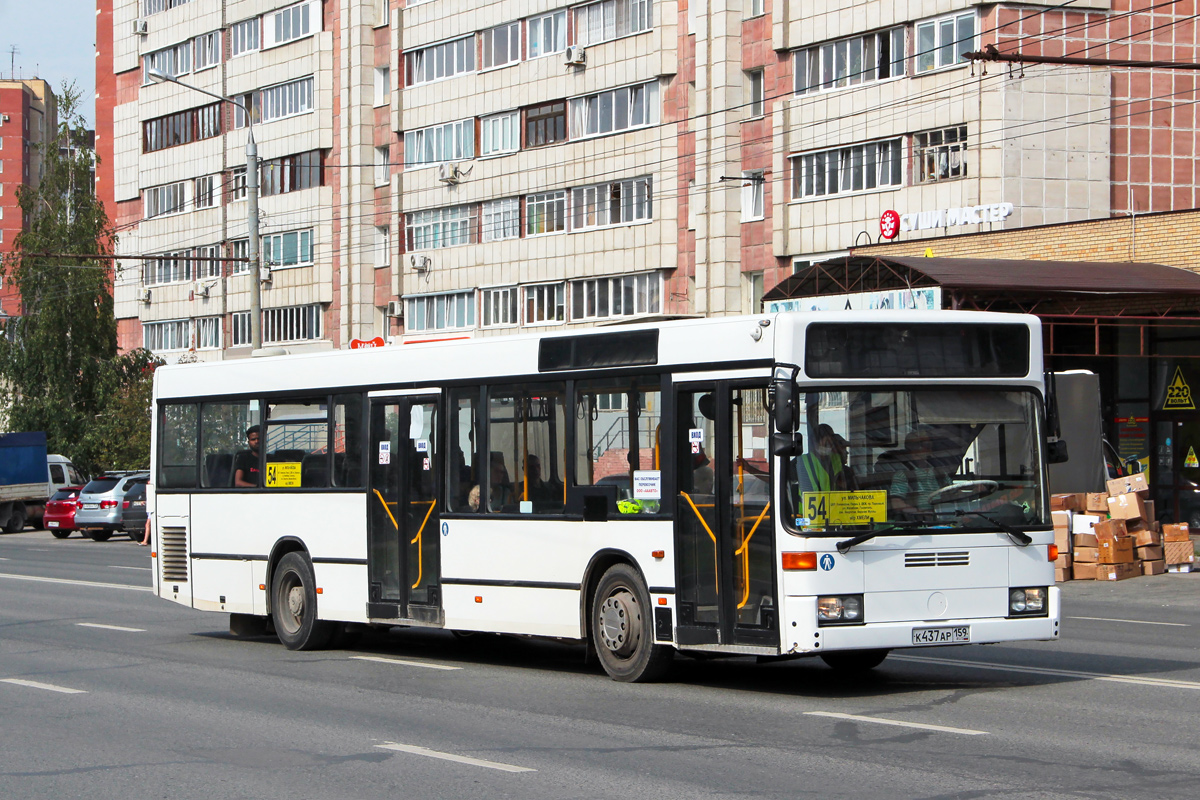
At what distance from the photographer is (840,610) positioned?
34.1ft

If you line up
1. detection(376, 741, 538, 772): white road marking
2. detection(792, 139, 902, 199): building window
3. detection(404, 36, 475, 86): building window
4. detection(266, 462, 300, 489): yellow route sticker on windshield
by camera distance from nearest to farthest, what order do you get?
1. detection(376, 741, 538, 772): white road marking
2. detection(266, 462, 300, 489): yellow route sticker on windshield
3. detection(792, 139, 902, 199): building window
4. detection(404, 36, 475, 86): building window

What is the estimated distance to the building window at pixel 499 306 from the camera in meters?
50.4

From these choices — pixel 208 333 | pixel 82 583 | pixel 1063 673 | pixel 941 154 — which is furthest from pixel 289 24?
pixel 1063 673

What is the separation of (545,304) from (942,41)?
16253 millimetres

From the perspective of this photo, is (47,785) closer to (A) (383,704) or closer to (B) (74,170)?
(A) (383,704)

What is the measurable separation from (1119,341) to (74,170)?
1878 inches

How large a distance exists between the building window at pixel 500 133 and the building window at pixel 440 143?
22.7 inches

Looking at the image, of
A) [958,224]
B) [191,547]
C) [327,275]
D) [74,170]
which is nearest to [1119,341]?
[958,224]

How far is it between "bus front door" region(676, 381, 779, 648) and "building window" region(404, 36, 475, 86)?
41924 mm

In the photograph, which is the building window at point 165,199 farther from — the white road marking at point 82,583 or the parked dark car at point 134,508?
the white road marking at point 82,583

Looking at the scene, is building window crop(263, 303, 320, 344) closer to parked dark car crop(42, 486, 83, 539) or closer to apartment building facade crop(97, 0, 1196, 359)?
apartment building facade crop(97, 0, 1196, 359)

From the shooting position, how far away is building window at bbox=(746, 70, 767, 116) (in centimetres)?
4194

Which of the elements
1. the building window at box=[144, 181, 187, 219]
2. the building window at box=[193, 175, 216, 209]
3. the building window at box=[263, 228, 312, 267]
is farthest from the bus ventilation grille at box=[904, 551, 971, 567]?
the building window at box=[144, 181, 187, 219]

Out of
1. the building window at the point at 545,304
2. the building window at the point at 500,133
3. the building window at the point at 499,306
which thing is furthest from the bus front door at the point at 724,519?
the building window at the point at 500,133
